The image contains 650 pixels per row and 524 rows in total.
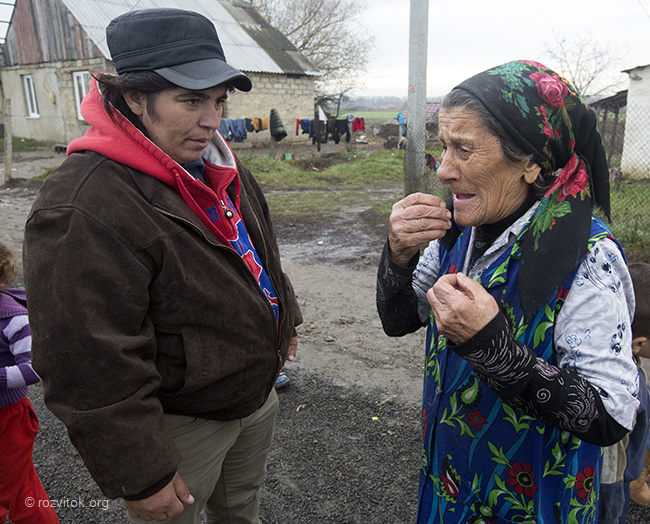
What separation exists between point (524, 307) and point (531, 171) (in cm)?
39

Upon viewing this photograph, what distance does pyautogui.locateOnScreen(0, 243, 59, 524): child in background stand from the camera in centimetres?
207

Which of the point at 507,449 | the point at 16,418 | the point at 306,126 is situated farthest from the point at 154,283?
the point at 306,126

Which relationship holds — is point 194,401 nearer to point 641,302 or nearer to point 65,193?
point 65,193

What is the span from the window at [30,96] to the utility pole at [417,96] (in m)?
15.6

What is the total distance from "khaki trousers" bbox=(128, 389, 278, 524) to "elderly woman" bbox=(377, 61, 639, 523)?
2.47ft

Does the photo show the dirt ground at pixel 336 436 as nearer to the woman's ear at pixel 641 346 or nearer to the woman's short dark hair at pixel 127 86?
the woman's ear at pixel 641 346

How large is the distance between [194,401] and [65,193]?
0.75 m

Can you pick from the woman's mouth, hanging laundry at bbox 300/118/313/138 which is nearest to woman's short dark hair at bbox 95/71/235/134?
the woman's mouth

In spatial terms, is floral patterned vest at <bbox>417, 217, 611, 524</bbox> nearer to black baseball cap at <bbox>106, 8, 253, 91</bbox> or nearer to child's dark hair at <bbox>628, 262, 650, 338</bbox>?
child's dark hair at <bbox>628, 262, 650, 338</bbox>

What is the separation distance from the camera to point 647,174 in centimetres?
1236

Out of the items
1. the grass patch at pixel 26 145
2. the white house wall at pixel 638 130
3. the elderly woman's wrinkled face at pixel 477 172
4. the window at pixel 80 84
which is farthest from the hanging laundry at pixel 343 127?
the elderly woman's wrinkled face at pixel 477 172

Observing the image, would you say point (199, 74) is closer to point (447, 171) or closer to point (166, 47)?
point (166, 47)

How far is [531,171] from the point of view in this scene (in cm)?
144

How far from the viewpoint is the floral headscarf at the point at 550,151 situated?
51.8 inches
